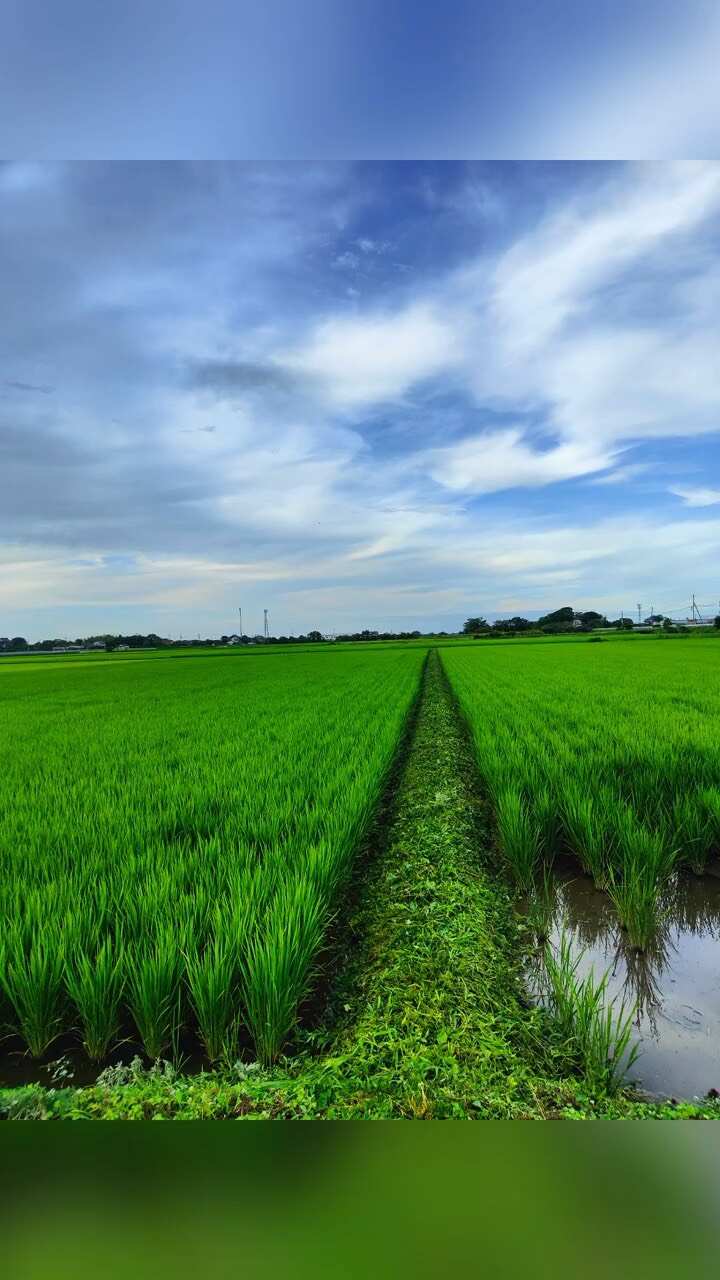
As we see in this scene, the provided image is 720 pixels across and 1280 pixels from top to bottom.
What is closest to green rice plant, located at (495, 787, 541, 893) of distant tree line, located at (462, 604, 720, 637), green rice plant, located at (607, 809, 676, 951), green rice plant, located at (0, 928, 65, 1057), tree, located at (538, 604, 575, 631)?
green rice plant, located at (607, 809, 676, 951)

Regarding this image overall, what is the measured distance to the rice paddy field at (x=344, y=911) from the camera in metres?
1.78

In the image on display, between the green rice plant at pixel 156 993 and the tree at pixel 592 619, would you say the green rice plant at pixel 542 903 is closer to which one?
the green rice plant at pixel 156 993

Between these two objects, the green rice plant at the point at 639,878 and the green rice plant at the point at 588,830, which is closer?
the green rice plant at the point at 639,878

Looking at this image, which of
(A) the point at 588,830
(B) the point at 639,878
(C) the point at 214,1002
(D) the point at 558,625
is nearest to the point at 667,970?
(B) the point at 639,878

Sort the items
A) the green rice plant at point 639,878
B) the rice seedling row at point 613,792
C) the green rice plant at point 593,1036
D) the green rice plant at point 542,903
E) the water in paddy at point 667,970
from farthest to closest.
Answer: the rice seedling row at point 613,792 < the green rice plant at point 542,903 < the green rice plant at point 639,878 < the water in paddy at point 667,970 < the green rice plant at point 593,1036

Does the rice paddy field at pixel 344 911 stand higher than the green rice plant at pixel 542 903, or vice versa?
the rice paddy field at pixel 344 911

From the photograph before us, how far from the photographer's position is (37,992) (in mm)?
1940

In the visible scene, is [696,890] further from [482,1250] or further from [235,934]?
[482,1250]

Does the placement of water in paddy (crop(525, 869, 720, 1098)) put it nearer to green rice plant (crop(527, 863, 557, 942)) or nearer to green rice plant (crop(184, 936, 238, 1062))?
green rice plant (crop(527, 863, 557, 942))

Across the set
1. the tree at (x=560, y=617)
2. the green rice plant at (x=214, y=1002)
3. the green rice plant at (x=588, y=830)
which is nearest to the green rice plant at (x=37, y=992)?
the green rice plant at (x=214, y=1002)

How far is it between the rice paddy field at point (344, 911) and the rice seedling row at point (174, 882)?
0.01m

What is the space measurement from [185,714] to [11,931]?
8.43 metres

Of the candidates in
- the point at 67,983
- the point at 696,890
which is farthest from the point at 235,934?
the point at 696,890

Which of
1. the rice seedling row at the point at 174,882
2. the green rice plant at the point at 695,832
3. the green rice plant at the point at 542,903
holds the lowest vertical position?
the green rice plant at the point at 542,903
